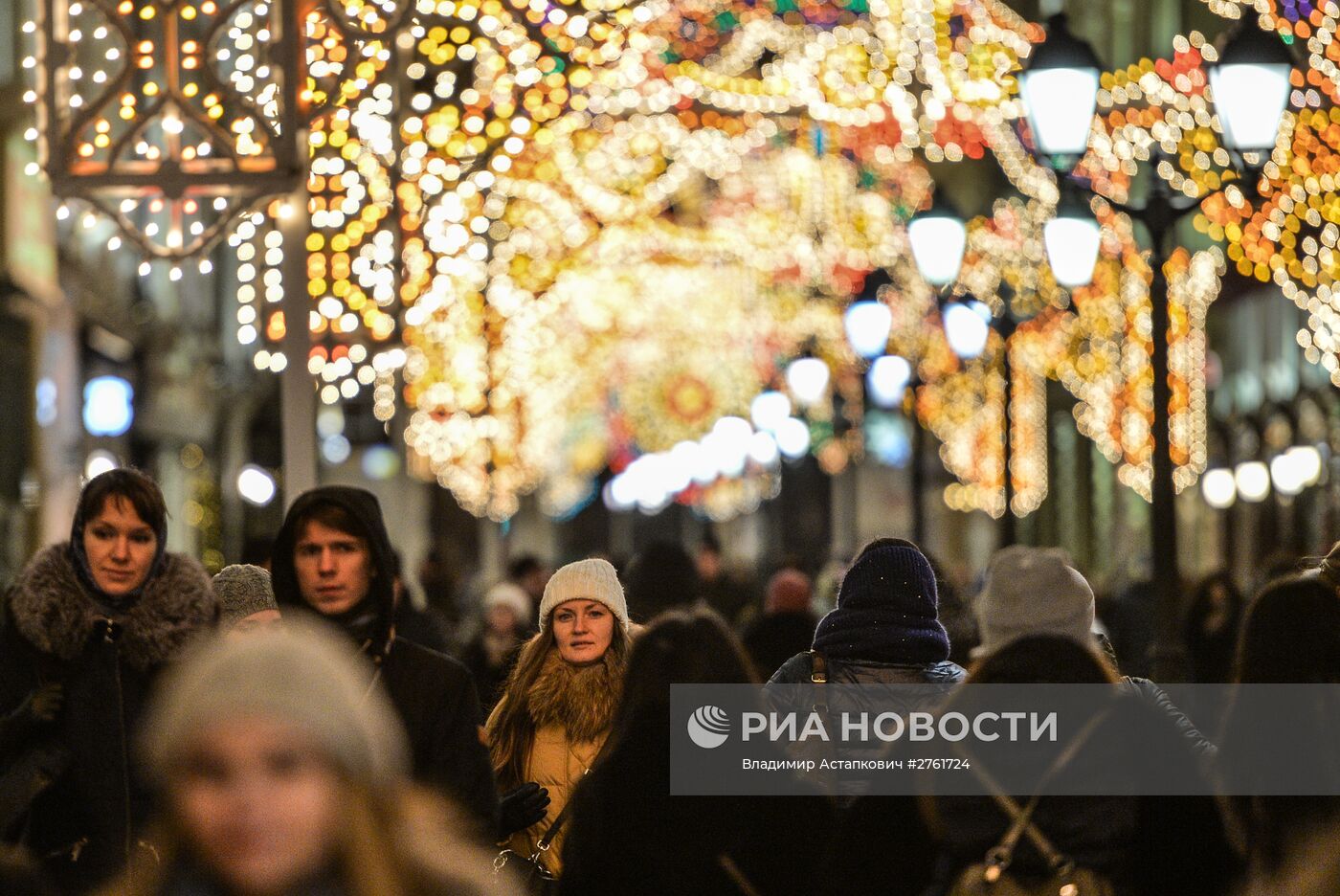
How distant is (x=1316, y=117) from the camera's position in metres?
12.3

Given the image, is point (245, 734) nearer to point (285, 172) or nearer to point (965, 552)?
point (285, 172)

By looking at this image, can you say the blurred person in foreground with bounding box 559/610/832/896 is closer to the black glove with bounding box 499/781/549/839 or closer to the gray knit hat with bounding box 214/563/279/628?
Answer: the black glove with bounding box 499/781/549/839

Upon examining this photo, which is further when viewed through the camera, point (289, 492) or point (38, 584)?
point (289, 492)

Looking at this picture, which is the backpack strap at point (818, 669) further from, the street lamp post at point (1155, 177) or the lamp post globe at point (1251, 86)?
the lamp post globe at point (1251, 86)

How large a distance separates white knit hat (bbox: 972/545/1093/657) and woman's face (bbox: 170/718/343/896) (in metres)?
3.48

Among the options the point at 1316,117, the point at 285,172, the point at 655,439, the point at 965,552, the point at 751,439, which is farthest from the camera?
the point at 965,552

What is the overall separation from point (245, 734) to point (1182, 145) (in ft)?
36.0

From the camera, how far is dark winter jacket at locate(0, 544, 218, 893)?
658 centimetres

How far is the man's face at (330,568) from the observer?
246 inches

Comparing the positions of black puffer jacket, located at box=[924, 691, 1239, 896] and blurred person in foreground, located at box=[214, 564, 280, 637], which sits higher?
blurred person in foreground, located at box=[214, 564, 280, 637]

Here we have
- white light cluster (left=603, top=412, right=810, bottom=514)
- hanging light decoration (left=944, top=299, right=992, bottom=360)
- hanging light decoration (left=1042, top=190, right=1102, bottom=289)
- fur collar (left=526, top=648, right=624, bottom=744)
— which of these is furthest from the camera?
white light cluster (left=603, top=412, right=810, bottom=514)

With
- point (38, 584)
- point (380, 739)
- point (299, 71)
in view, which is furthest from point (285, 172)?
point (380, 739)

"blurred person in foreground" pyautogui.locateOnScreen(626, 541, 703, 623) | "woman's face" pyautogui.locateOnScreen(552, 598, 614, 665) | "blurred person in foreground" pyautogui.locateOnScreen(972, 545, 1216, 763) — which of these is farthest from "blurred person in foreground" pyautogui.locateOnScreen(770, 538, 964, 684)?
"blurred person in foreground" pyautogui.locateOnScreen(626, 541, 703, 623)

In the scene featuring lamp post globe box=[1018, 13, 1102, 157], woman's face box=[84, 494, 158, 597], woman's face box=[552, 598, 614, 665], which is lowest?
woman's face box=[552, 598, 614, 665]
